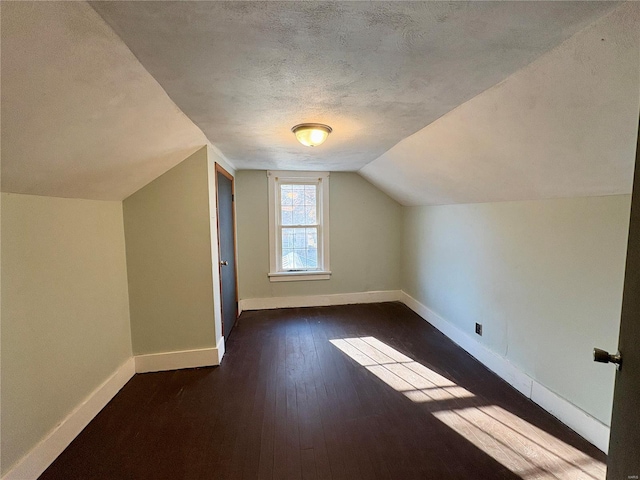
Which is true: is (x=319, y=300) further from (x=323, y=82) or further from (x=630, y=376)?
(x=630, y=376)

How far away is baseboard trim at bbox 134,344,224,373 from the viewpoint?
2.59 metres

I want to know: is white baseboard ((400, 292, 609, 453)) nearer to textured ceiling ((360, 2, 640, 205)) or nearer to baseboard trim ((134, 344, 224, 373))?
textured ceiling ((360, 2, 640, 205))

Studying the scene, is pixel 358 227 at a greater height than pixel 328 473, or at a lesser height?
greater

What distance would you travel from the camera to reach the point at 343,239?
4.35 metres

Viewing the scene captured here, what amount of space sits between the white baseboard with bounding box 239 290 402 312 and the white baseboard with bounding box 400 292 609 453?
3.97 feet

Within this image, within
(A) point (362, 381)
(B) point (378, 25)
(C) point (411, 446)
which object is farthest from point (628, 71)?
(A) point (362, 381)

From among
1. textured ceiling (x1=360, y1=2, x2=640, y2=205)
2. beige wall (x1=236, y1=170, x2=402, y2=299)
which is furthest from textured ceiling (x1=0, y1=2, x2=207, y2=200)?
beige wall (x1=236, y1=170, x2=402, y2=299)

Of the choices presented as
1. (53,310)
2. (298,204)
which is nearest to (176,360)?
(53,310)

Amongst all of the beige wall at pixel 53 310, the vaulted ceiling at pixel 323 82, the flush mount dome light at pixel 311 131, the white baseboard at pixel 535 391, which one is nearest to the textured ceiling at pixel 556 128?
the vaulted ceiling at pixel 323 82

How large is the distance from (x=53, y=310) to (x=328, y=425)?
186 cm

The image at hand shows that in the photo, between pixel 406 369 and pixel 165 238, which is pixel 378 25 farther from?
pixel 406 369

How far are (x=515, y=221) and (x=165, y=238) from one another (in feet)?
9.78

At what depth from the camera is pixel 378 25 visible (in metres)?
1.03

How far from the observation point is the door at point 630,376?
821 mm
